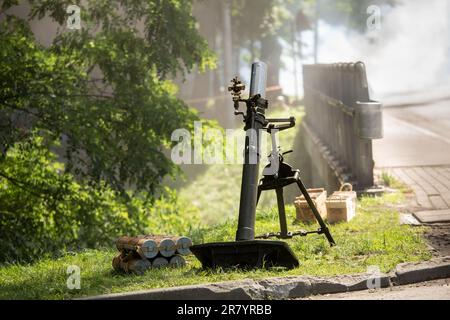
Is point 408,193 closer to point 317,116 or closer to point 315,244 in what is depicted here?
point 315,244

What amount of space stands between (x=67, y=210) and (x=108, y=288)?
10568 millimetres

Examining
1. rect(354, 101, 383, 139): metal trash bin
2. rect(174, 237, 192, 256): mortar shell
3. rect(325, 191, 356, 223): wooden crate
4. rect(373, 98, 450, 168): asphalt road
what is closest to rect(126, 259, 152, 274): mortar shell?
rect(174, 237, 192, 256): mortar shell

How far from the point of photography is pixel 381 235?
1025cm

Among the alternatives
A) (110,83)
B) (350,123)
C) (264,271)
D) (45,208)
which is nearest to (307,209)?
(264,271)

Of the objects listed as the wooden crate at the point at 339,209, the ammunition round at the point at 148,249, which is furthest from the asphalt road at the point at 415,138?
the ammunition round at the point at 148,249

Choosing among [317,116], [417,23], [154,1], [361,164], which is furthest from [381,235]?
[417,23]

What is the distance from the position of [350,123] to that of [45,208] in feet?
21.6

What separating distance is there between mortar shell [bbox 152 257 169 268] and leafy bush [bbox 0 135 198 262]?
8.28m

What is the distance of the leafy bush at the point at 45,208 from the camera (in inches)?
716

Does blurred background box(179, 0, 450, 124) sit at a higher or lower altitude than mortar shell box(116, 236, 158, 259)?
higher

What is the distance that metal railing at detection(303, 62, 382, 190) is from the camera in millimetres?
14156
